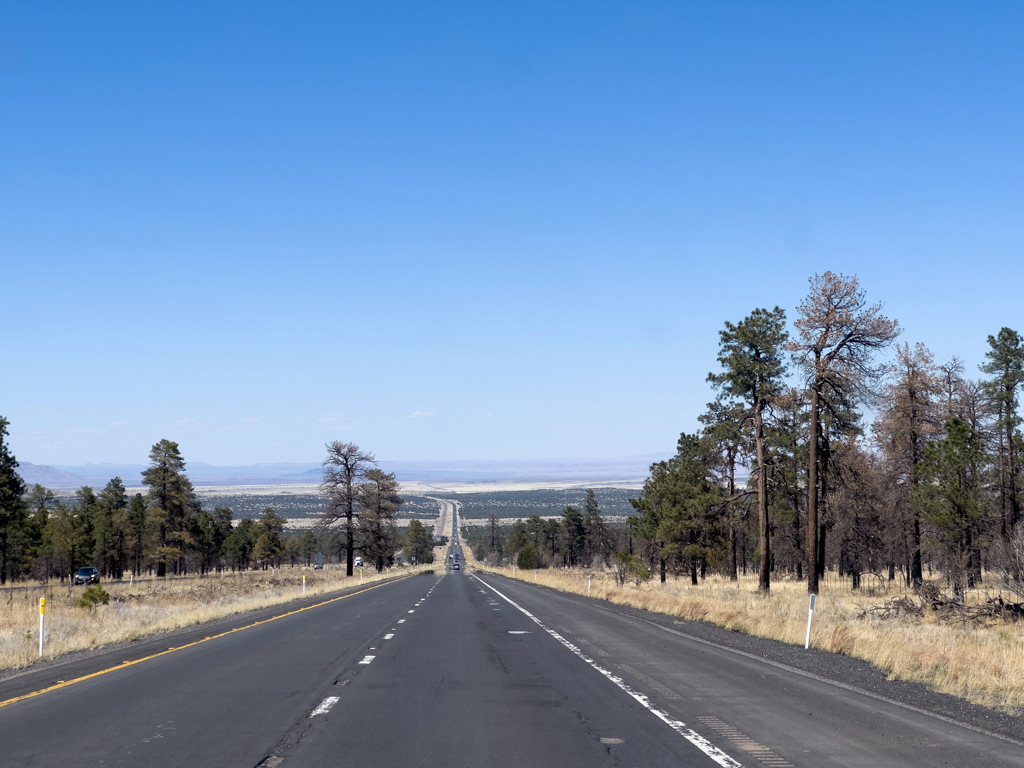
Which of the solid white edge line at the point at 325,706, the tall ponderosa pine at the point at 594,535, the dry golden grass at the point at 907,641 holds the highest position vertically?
the solid white edge line at the point at 325,706

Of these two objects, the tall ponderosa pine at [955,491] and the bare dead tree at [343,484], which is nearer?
the tall ponderosa pine at [955,491]

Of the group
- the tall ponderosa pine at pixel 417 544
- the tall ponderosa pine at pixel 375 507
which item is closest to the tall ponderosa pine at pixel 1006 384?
the tall ponderosa pine at pixel 375 507

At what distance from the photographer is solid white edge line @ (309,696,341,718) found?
9.49 meters

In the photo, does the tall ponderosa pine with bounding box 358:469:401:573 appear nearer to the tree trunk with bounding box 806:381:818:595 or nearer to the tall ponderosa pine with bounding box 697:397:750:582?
the tall ponderosa pine with bounding box 697:397:750:582

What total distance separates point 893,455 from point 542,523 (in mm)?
109782

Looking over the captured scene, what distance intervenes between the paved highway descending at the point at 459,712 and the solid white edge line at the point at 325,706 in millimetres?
51

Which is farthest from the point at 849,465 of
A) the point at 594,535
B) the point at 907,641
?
the point at 594,535

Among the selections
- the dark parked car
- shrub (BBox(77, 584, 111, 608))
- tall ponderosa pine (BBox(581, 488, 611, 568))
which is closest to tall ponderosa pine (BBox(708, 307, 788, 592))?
shrub (BBox(77, 584, 111, 608))

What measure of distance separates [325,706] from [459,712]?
168 cm

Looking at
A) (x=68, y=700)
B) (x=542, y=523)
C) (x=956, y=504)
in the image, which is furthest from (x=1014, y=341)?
(x=542, y=523)

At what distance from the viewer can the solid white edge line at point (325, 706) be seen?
949 centimetres

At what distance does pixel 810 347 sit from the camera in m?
30.5

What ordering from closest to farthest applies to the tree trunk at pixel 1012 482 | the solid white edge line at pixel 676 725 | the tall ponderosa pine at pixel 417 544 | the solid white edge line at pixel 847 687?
the solid white edge line at pixel 676 725
the solid white edge line at pixel 847 687
the tree trunk at pixel 1012 482
the tall ponderosa pine at pixel 417 544

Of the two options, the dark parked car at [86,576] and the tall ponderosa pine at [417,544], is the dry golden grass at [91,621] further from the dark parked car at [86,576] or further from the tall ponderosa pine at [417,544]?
the tall ponderosa pine at [417,544]
